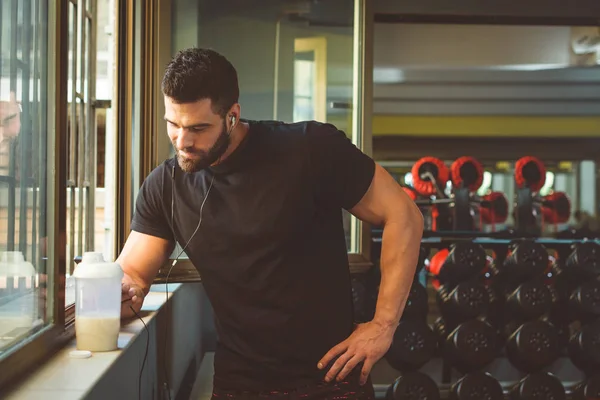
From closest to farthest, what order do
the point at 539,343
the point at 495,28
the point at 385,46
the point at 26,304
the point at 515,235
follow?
the point at 26,304 → the point at 539,343 → the point at 515,235 → the point at 495,28 → the point at 385,46

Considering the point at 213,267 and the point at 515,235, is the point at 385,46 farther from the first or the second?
the point at 213,267

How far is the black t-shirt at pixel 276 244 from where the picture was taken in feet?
5.66

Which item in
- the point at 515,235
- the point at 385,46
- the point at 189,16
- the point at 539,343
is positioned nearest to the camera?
the point at 189,16

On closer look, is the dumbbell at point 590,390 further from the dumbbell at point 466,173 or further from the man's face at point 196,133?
the man's face at point 196,133

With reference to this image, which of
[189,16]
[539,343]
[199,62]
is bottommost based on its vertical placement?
[539,343]

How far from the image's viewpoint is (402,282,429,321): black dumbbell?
13.0 ft

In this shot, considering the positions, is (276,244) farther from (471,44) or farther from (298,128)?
(471,44)

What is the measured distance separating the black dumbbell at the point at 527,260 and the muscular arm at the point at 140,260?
110 inches

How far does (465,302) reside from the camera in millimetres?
4062

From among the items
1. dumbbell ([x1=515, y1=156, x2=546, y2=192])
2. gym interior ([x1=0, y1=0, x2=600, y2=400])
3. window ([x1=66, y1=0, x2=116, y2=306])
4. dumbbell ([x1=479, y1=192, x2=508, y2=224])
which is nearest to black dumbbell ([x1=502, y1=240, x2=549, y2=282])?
gym interior ([x1=0, y1=0, x2=600, y2=400])

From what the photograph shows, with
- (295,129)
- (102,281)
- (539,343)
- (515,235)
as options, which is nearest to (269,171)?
(295,129)

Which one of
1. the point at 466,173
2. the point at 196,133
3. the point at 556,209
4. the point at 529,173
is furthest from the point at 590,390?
the point at 196,133

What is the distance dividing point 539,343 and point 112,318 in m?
3.03

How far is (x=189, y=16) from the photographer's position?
3.20 m
